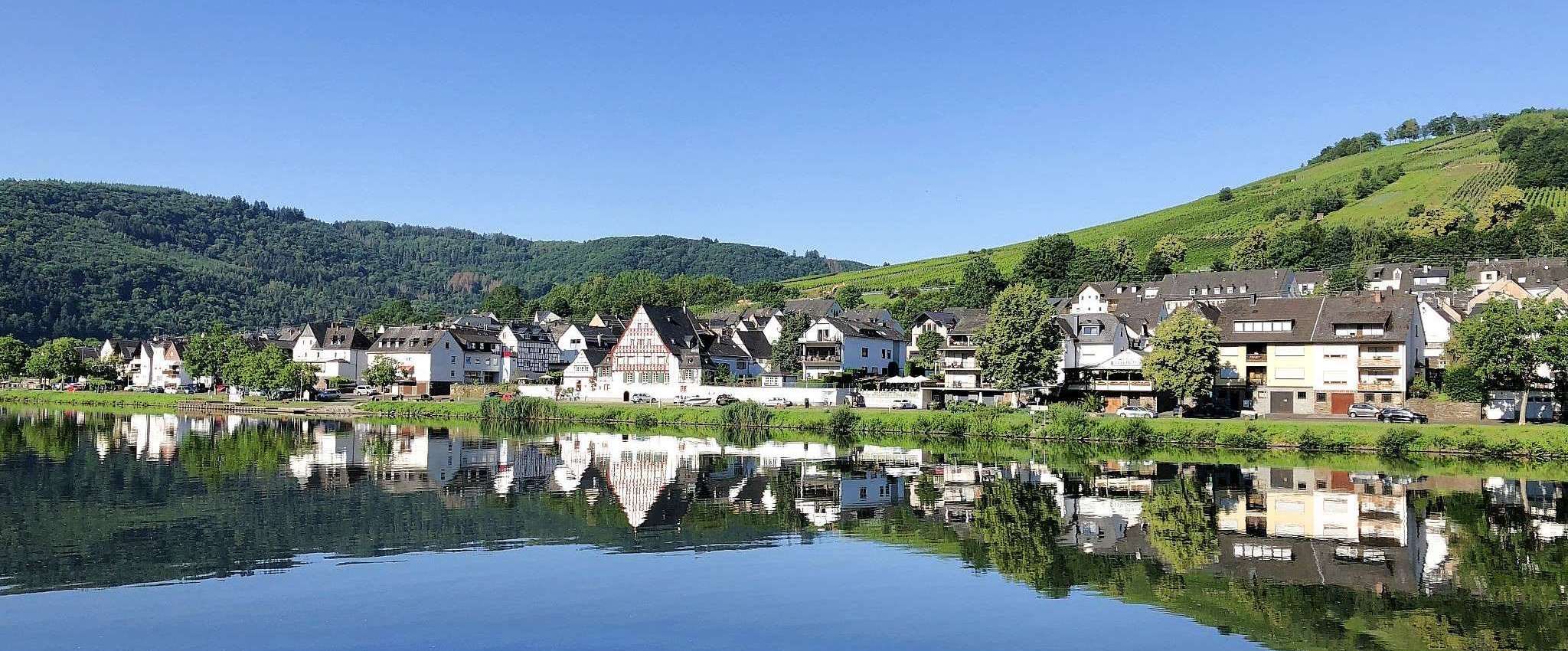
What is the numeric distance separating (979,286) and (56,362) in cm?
10805

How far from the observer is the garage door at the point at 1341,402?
72188mm

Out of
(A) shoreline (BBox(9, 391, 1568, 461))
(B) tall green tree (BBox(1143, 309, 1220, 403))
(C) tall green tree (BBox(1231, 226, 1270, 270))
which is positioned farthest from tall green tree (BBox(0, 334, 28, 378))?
(C) tall green tree (BBox(1231, 226, 1270, 270))

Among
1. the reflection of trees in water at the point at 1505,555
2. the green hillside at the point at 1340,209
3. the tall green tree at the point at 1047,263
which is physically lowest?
the reflection of trees in water at the point at 1505,555

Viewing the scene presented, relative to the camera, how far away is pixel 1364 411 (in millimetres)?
67250

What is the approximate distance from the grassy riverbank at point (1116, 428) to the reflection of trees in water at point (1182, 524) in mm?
17161

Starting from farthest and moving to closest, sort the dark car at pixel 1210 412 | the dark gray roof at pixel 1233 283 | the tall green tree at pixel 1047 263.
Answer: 1. the tall green tree at pixel 1047 263
2. the dark gray roof at pixel 1233 283
3. the dark car at pixel 1210 412

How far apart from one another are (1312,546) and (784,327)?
3084 inches

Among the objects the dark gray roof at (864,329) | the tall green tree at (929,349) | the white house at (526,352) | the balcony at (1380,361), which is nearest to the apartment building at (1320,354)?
the balcony at (1380,361)

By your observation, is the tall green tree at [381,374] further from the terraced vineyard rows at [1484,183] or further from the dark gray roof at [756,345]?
the terraced vineyard rows at [1484,183]

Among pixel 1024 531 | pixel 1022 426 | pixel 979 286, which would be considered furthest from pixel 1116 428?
pixel 979 286

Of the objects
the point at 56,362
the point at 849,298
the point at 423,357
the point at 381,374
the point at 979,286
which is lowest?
the point at 381,374

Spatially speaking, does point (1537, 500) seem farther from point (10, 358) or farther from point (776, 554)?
point (10, 358)

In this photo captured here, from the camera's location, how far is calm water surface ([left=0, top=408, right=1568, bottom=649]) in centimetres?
2133

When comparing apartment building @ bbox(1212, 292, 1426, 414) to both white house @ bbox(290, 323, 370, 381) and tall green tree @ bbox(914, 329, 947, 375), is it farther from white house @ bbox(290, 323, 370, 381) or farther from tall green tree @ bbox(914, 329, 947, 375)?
white house @ bbox(290, 323, 370, 381)
